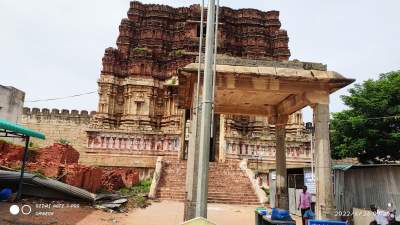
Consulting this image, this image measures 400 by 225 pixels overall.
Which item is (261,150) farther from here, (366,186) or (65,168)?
(65,168)

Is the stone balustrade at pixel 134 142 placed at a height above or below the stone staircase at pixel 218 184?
above

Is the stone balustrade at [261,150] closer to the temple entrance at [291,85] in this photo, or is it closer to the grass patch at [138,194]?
the grass patch at [138,194]

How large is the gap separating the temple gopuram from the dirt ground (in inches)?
395

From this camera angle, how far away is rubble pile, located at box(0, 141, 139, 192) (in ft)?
47.9

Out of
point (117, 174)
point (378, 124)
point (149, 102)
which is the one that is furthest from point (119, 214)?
point (149, 102)

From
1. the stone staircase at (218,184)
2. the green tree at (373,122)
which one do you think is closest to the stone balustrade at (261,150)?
the stone staircase at (218,184)

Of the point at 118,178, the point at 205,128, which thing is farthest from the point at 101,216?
the point at 205,128

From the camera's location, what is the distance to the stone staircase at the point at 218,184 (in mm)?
17703

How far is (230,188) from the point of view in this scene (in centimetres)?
1873

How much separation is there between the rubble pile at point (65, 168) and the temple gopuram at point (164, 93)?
16.4 ft

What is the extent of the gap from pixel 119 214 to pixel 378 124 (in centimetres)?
1509

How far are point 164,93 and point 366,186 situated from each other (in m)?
20.2

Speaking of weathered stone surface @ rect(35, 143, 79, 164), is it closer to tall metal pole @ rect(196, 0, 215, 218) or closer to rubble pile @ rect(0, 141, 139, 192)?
rubble pile @ rect(0, 141, 139, 192)

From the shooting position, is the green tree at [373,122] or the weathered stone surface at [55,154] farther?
the green tree at [373,122]
